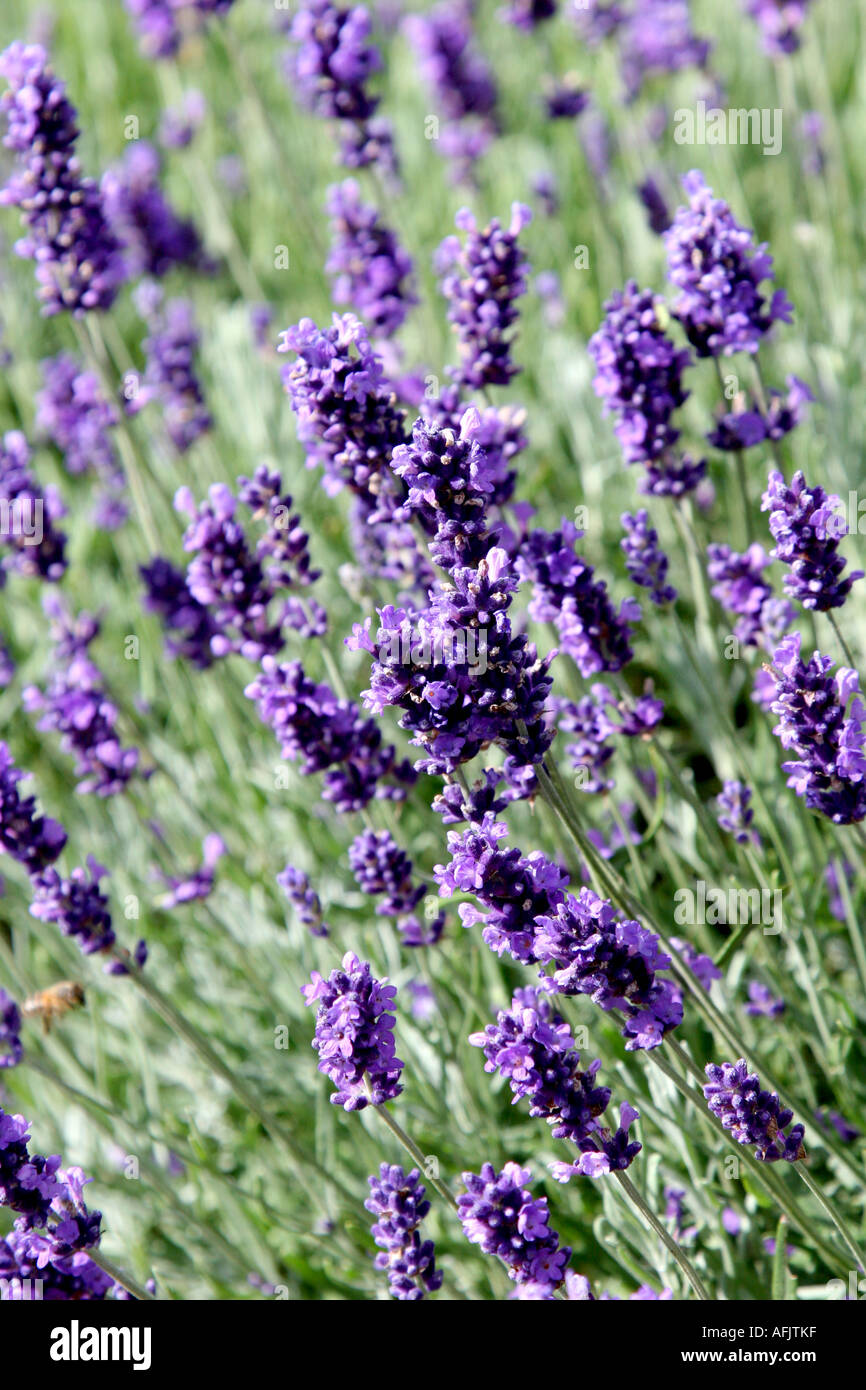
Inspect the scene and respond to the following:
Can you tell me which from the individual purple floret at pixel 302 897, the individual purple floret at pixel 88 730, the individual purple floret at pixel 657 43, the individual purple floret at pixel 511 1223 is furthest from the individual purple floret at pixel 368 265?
the individual purple floret at pixel 511 1223

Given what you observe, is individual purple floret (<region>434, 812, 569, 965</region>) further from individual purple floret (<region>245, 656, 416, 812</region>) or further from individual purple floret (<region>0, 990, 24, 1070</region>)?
individual purple floret (<region>0, 990, 24, 1070</region>)

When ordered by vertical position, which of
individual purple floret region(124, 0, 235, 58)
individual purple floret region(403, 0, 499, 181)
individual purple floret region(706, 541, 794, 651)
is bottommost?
individual purple floret region(706, 541, 794, 651)

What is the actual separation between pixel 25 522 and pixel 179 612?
457 millimetres

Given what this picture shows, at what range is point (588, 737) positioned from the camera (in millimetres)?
2537

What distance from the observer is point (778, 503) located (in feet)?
6.68

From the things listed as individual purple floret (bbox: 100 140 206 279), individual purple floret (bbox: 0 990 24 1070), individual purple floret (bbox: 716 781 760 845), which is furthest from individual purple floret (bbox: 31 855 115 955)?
individual purple floret (bbox: 100 140 206 279)

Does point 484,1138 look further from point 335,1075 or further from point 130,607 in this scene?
point 130,607

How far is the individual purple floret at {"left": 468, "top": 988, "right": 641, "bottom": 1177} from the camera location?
1.79 m

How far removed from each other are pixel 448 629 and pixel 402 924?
91 cm

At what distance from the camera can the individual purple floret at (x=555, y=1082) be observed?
5.88ft

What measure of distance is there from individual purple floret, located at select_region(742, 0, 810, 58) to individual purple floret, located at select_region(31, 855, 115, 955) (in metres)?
3.39

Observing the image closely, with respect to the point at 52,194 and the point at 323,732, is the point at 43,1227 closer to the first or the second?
the point at 323,732

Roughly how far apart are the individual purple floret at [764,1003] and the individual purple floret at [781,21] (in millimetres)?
3012

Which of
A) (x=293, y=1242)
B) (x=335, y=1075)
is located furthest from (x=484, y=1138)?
(x=335, y=1075)
